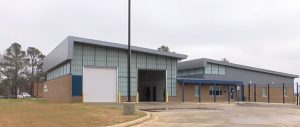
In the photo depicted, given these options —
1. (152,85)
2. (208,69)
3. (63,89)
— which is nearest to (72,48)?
(63,89)

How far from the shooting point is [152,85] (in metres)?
59.2

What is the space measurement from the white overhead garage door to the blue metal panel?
44 cm

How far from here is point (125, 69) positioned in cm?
5047

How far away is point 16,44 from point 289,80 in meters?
75.8

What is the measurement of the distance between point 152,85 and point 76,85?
49.2 feet

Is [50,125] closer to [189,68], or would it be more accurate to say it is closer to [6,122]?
[6,122]

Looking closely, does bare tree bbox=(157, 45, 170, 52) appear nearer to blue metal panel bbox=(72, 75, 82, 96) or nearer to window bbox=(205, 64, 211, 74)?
window bbox=(205, 64, 211, 74)

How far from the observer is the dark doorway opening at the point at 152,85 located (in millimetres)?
55375

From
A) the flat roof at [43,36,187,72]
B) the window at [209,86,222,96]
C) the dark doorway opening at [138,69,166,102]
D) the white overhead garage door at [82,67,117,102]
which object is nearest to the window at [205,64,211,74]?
the window at [209,86,222,96]

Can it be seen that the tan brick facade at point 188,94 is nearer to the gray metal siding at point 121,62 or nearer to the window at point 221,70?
the gray metal siding at point 121,62

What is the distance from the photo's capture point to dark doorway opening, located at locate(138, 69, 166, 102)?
55375mm

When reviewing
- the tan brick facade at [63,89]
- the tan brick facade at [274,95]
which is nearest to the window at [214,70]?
the tan brick facade at [274,95]

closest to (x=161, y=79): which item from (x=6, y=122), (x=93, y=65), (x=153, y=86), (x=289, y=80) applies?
(x=153, y=86)

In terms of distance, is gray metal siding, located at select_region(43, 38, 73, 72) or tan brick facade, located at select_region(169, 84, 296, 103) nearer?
gray metal siding, located at select_region(43, 38, 73, 72)
